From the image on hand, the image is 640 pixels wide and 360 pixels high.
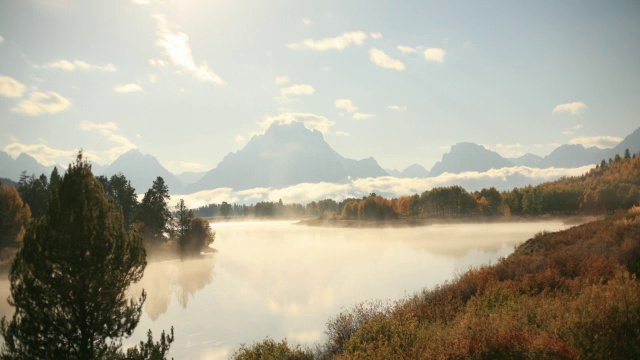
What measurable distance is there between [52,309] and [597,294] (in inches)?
808

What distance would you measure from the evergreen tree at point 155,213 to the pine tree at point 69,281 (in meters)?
54.4

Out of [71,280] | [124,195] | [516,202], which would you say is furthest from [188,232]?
[516,202]

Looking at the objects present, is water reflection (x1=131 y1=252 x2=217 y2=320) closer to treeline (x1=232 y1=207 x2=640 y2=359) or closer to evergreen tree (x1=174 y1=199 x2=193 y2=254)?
evergreen tree (x1=174 y1=199 x2=193 y2=254)

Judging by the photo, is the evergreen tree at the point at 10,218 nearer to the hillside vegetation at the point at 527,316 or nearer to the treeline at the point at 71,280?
the treeline at the point at 71,280

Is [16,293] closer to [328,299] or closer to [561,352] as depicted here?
[561,352]

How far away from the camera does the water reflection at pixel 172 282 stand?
37406 mm

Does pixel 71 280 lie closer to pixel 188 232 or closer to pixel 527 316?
pixel 527 316

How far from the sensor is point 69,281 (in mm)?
14734

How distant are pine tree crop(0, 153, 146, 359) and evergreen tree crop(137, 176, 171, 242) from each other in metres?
54.4

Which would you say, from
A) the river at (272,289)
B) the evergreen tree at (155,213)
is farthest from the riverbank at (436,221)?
the evergreen tree at (155,213)

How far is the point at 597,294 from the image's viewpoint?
1223 centimetres

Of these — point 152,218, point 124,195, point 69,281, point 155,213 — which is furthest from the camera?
point 124,195

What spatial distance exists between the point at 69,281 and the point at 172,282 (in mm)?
34976

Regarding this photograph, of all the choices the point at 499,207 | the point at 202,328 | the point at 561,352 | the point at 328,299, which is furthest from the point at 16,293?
the point at 499,207
